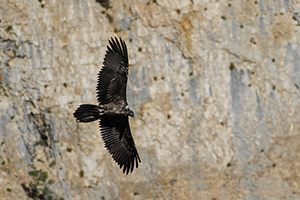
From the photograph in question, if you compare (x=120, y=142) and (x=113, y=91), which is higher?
(x=113, y=91)

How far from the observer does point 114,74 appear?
614 inches

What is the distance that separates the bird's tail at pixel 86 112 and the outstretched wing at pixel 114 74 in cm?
56

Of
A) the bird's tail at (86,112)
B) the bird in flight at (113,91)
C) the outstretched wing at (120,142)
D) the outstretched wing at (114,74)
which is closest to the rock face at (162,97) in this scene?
the outstretched wing at (120,142)

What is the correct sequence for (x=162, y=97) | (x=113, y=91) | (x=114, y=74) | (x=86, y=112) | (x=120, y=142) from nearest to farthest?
(x=86, y=112) → (x=114, y=74) → (x=113, y=91) → (x=120, y=142) → (x=162, y=97)

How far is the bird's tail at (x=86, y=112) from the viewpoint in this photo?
14.8 metres

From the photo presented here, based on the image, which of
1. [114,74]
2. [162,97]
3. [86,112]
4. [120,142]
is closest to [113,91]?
[114,74]

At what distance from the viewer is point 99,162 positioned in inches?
976

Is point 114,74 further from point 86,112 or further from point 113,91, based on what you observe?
point 86,112

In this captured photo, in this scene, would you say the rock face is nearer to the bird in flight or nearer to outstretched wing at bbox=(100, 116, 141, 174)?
outstretched wing at bbox=(100, 116, 141, 174)

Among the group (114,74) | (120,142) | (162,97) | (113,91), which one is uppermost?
(114,74)

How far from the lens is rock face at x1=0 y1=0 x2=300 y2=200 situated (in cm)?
2466

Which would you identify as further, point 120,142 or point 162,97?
point 162,97

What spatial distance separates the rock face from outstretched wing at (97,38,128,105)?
9.37 metres

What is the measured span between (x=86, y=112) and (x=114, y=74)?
60.1 inches
